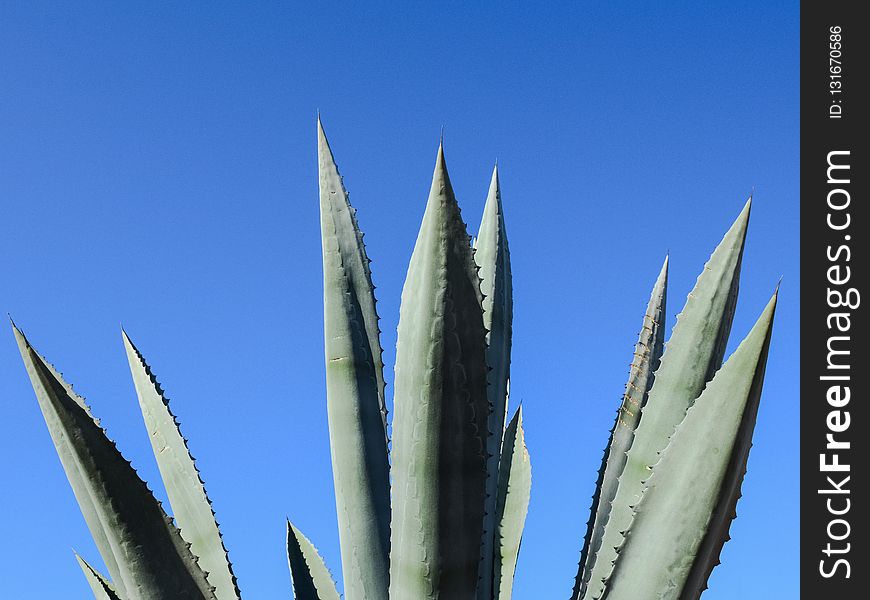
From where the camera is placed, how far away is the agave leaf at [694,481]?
1.58m

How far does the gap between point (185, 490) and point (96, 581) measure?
1.11ft

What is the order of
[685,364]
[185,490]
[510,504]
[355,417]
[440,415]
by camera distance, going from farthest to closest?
1. [510,504]
2. [185,490]
3. [355,417]
4. [685,364]
5. [440,415]

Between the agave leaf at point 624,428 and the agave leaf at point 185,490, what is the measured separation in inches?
31.2

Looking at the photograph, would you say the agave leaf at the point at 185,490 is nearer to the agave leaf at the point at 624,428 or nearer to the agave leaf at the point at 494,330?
the agave leaf at the point at 494,330

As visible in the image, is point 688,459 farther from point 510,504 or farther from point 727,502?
point 510,504

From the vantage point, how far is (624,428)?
2119mm

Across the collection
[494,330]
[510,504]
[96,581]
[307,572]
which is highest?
[494,330]

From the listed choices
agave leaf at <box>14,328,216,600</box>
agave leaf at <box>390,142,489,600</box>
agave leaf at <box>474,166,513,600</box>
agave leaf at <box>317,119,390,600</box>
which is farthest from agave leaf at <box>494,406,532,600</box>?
agave leaf at <box>14,328,216,600</box>

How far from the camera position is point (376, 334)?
6.83 feet

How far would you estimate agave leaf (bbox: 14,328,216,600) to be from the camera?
1609 millimetres

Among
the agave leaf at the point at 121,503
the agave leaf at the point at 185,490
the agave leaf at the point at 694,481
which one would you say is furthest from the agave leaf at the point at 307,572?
the agave leaf at the point at 694,481

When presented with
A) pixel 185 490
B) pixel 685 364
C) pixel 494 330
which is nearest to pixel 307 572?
pixel 185 490
